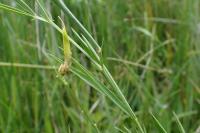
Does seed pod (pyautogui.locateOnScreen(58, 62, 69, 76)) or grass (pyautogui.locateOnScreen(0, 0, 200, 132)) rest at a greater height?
seed pod (pyautogui.locateOnScreen(58, 62, 69, 76))

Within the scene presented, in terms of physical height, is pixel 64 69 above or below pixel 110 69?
above

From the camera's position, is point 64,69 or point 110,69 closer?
point 64,69

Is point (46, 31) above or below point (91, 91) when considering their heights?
above

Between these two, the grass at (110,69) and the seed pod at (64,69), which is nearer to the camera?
the seed pod at (64,69)

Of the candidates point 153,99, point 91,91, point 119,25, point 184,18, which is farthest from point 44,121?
point 184,18

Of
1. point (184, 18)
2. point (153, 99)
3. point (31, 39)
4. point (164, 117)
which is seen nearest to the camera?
point (164, 117)

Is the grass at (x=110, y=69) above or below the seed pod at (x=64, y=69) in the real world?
below

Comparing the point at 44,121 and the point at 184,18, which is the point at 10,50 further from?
the point at 184,18

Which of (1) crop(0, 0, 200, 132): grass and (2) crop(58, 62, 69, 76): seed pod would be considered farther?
(1) crop(0, 0, 200, 132): grass
